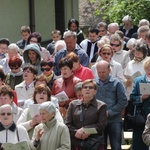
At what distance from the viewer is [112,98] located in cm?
1127

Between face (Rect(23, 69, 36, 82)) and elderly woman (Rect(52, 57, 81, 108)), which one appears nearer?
elderly woman (Rect(52, 57, 81, 108))

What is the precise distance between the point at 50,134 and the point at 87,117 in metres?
0.80

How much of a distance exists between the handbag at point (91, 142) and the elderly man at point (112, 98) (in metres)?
0.71

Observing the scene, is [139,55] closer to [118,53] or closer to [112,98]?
[118,53]

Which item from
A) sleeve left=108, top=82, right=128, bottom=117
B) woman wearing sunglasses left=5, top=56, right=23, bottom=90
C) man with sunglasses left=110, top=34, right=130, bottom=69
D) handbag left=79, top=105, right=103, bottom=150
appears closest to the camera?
handbag left=79, top=105, right=103, bottom=150

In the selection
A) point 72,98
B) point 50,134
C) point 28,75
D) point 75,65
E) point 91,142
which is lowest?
point 91,142

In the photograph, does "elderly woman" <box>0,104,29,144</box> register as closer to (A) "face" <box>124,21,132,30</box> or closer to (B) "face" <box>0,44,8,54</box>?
(B) "face" <box>0,44,8,54</box>

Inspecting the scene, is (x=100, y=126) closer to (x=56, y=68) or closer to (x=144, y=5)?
(x=56, y=68)

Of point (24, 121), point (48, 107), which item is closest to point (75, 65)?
point (24, 121)

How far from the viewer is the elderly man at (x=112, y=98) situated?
36.9 ft

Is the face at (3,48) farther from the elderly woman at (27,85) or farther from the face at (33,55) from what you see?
the elderly woman at (27,85)

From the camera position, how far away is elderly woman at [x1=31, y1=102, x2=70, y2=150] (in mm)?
9953

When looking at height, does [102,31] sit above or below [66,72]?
above

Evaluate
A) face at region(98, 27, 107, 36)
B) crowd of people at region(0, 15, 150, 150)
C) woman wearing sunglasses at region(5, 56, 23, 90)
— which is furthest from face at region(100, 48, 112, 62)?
face at region(98, 27, 107, 36)
